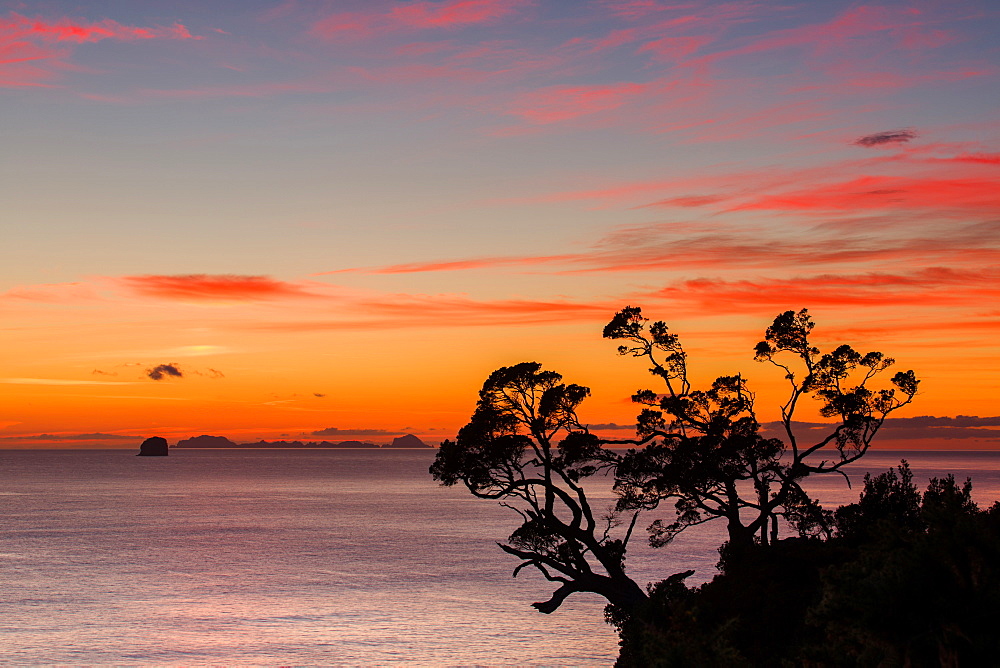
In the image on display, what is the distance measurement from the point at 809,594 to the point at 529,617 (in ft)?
119

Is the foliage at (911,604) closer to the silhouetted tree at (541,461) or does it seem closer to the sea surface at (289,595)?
the silhouetted tree at (541,461)

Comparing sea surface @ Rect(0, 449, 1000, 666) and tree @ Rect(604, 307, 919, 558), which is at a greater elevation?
tree @ Rect(604, 307, 919, 558)

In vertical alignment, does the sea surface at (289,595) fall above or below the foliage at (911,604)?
below

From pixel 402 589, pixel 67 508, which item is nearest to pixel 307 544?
pixel 402 589

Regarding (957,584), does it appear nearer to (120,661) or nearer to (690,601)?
(690,601)

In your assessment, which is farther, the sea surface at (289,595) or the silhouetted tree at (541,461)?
the sea surface at (289,595)

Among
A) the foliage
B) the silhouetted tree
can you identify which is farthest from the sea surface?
the foliage

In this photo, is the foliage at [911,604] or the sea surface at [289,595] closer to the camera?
the foliage at [911,604]

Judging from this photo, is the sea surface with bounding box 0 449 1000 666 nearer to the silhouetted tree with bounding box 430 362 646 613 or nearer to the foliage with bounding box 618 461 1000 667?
the silhouetted tree with bounding box 430 362 646 613

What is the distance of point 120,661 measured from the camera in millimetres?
56562

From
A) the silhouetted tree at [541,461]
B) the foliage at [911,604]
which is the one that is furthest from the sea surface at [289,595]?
the foliage at [911,604]

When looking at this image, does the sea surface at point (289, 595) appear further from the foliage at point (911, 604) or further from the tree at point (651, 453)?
the foliage at point (911, 604)

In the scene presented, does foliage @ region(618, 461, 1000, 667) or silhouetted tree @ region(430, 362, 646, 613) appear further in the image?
silhouetted tree @ region(430, 362, 646, 613)

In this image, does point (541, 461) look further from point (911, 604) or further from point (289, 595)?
point (289, 595)
